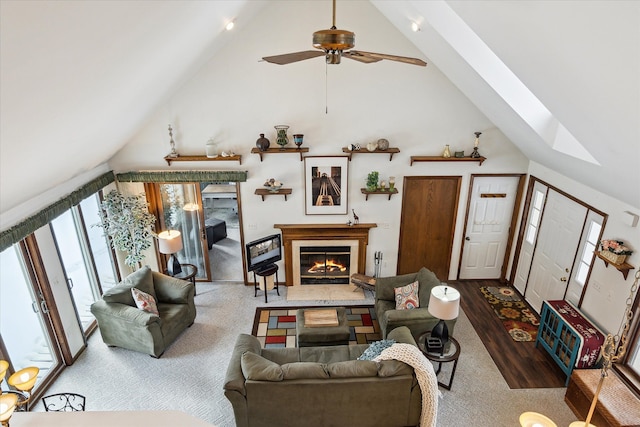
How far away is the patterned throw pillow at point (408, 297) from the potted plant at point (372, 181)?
1655mm

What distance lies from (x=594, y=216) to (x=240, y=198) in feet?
16.7

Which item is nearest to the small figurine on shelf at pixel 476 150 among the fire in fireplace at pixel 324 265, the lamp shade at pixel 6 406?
the fire in fireplace at pixel 324 265

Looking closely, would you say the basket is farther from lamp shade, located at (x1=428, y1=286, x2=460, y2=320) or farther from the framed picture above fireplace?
the framed picture above fireplace

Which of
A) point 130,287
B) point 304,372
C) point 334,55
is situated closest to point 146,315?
point 130,287

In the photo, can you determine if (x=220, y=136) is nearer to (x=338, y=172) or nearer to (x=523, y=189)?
(x=338, y=172)

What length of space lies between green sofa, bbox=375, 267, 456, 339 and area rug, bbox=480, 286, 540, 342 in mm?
1232

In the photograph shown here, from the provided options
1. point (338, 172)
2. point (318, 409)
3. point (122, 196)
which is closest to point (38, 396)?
point (122, 196)

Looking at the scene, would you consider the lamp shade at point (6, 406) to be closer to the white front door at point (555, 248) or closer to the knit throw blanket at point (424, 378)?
the knit throw blanket at point (424, 378)

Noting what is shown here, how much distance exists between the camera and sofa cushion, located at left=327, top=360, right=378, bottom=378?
13.1ft

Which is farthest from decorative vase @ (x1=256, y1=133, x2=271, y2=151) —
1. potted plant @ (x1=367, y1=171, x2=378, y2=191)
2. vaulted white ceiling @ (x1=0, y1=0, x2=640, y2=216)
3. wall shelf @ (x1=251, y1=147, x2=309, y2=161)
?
potted plant @ (x1=367, y1=171, x2=378, y2=191)

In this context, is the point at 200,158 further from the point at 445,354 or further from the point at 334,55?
the point at 445,354

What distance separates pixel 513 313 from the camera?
6316mm

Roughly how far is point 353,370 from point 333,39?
309 centimetres

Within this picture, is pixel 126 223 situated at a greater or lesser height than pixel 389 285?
greater
